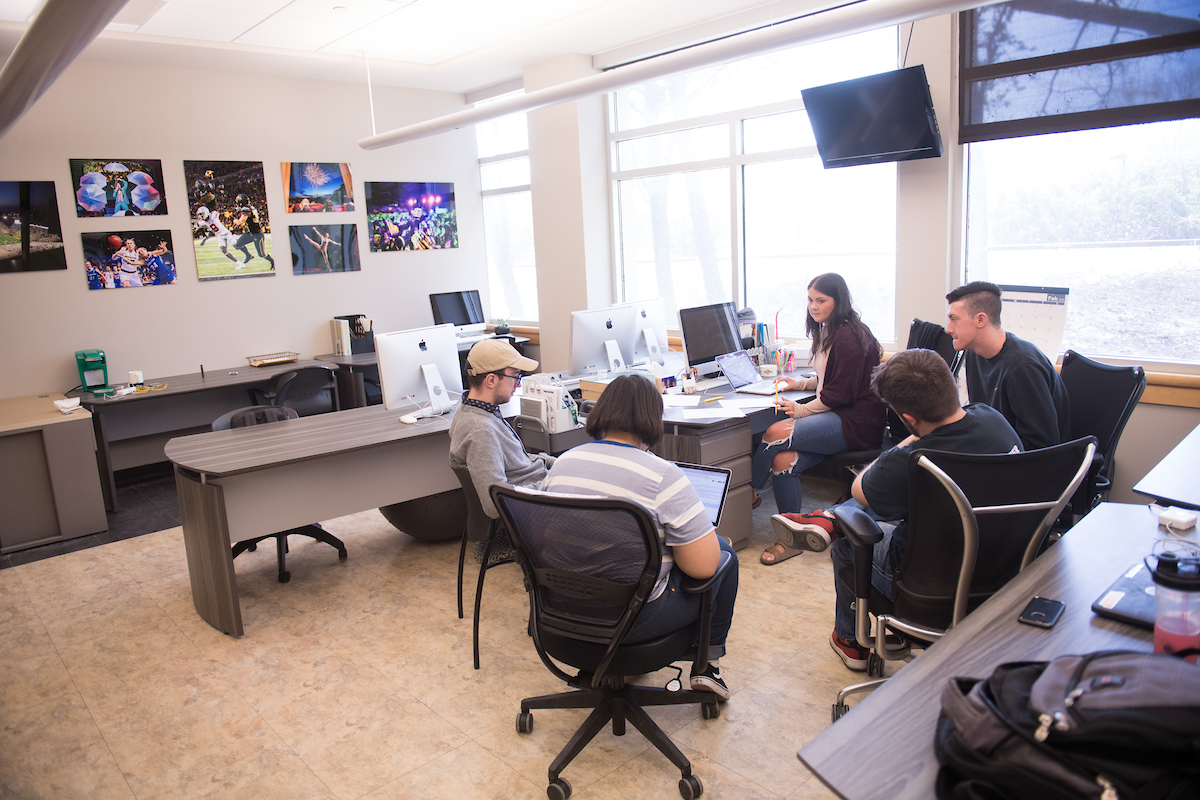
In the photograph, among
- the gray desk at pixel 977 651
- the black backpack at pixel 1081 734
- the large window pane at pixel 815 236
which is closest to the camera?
the black backpack at pixel 1081 734

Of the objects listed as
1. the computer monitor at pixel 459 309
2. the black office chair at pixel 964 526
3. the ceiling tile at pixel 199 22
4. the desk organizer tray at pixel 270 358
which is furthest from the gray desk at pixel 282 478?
the computer monitor at pixel 459 309

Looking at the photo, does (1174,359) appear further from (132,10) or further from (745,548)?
(132,10)

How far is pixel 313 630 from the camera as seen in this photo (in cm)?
341

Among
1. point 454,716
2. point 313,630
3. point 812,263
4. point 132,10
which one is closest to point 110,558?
point 313,630

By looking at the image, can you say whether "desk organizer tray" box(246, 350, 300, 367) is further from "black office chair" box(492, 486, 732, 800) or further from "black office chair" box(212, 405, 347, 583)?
"black office chair" box(492, 486, 732, 800)

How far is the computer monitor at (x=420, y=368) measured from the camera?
3.85 metres

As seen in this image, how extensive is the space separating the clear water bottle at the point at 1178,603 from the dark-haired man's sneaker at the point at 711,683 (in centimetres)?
140

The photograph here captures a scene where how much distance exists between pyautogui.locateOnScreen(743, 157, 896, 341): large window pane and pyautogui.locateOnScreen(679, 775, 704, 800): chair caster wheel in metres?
3.53

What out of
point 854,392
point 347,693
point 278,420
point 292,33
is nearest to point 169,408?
point 278,420

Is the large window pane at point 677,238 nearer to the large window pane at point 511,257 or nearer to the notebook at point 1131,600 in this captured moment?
the large window pane at point 511,257

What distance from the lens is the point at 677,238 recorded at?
6.41m

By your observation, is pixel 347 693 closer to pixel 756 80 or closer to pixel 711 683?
pixel 711 683

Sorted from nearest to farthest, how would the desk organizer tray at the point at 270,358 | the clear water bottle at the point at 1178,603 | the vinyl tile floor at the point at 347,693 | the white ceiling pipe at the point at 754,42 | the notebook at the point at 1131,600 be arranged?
1. the clear water bottle at the point at 1178,603
2. the notebook at the point at 1131,600
3. the vinyl tile floor at the point at 347,693
4. the white ceiling pipe at the point at 754,42
5. the desk organizer tray at the point at 270,358

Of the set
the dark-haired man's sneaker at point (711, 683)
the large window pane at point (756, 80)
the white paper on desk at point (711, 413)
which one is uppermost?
the large window pane at point (756, 80)
